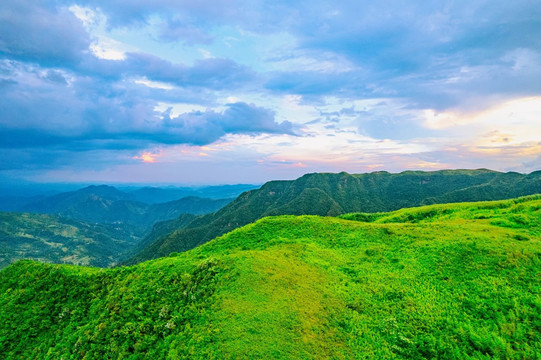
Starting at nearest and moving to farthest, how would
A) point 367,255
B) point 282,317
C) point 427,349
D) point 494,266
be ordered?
point 427,349 → point 282,317 → point 494,266 → point 367,255

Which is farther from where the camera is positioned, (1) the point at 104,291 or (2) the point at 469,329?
(1) the point at 104,291

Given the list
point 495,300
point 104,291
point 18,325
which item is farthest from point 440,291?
point 18,325

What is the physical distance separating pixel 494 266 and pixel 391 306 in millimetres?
6985

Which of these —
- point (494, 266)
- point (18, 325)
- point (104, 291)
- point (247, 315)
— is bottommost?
point (18, 325)

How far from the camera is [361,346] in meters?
11.8

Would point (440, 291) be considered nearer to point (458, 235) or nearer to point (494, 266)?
point (494, 266)

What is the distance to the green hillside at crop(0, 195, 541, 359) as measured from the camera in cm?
1166

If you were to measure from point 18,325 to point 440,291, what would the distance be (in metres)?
29.0

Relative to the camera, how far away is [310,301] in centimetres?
1452

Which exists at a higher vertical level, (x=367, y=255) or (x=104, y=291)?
(x=367, y=255)

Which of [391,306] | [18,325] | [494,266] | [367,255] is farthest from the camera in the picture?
[367,255]

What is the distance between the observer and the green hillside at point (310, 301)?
11656mm

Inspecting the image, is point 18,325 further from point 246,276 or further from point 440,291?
point 440,291

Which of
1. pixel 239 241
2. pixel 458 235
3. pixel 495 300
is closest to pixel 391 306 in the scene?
pixel 495 300
